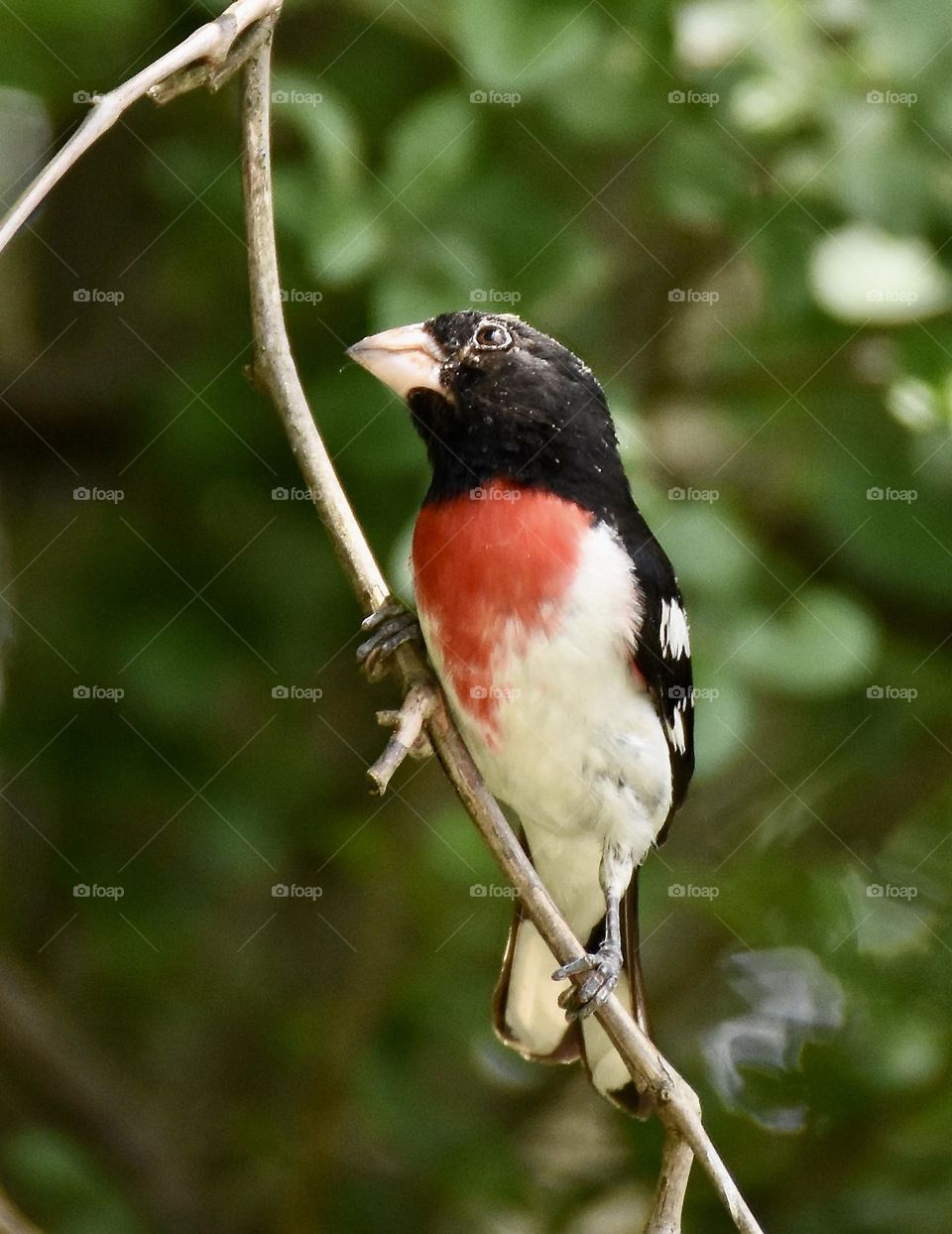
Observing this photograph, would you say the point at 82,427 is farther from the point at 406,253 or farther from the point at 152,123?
the point at 406,253

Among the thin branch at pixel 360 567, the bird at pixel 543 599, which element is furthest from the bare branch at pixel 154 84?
the bird at pixel 543 599

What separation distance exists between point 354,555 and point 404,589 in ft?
2.28

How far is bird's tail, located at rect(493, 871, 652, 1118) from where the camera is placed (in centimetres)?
297

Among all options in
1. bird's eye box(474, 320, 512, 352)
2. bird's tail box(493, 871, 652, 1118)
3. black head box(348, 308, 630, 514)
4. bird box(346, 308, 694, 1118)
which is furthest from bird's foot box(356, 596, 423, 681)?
bird's tail box(493, 871, 652, 1118)

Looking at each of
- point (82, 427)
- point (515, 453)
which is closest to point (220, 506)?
point (82, 427)

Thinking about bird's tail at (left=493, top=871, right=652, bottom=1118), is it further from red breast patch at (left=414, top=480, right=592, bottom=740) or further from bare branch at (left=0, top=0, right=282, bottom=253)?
bare branch at (left=0, top=0, right=282, bottom=253)

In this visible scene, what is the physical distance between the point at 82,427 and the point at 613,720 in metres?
1.86

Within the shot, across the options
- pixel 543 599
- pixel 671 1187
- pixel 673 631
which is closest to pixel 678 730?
pixel 673 631

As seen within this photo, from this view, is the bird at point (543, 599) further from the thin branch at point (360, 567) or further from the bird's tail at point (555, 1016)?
the thin branch at point (360, 567)

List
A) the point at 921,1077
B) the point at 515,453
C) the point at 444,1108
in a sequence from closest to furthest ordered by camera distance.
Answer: the point at 515,453 < the point at 921,1077 < the point at 444,1108

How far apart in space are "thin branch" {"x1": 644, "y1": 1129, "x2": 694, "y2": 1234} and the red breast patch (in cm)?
83

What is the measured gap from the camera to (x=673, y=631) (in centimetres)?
278

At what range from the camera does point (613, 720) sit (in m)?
2.67

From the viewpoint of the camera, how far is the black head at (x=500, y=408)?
8.47ft
